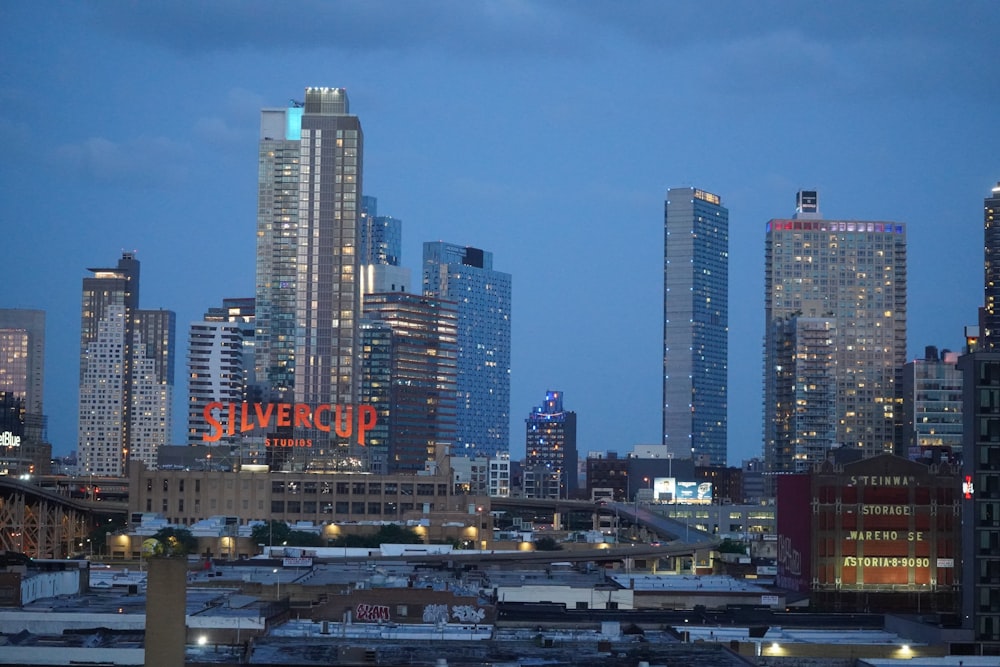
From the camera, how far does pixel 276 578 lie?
379 feet

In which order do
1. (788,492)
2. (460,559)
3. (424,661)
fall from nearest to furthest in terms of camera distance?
(424,661)
(788,492)
(460,559)

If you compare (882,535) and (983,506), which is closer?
(983,506)

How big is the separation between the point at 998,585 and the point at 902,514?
135ft

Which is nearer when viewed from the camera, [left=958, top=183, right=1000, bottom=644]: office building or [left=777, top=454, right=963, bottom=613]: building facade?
[left=958, top=183, right=1000, bottom=644]: office building

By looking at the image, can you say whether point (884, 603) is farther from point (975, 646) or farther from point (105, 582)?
point (105, 582)

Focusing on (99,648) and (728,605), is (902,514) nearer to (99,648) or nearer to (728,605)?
(728,605)

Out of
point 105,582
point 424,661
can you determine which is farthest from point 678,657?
point 105,582

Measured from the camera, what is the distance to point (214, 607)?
90000 mm

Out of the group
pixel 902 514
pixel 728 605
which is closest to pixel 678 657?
pixel 728 605

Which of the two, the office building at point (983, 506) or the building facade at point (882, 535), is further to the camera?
the building facade at point (882, 535)

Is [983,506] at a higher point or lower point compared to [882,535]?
higher

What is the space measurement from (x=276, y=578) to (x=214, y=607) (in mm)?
25527

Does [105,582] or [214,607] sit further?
[105,582]

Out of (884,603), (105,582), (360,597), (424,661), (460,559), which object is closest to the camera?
(424,661)
